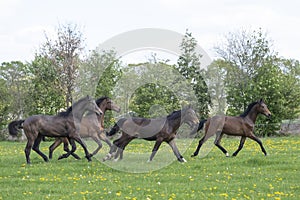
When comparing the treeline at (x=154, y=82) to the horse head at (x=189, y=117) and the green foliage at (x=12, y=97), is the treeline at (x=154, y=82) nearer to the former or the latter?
the green foliage at (x=12, y=97)

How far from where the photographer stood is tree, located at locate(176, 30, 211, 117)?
32959 millimetres

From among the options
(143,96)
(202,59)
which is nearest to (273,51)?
(202,59)

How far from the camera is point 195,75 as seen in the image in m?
33.4

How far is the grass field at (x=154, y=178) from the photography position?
959 cm

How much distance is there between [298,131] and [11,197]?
2611 cm

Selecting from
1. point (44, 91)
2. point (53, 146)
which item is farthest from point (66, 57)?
point (53, 146)

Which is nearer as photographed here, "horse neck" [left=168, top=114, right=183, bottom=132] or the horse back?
the horse back

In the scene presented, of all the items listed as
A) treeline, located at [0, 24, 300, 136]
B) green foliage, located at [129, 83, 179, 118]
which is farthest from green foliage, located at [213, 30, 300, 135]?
green foliage, located at [129, 83, 179, 118]

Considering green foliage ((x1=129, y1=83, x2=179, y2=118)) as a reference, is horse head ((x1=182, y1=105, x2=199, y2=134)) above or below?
below

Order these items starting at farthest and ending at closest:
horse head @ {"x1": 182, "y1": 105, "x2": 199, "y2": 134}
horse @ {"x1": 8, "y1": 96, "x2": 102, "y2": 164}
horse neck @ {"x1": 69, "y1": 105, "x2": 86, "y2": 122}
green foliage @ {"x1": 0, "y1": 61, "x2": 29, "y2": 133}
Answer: green foliage @ {"x1": 0, "y1": 61, "x2": 29, "y2": 133} < horse head @ {"x1": 182, "y1": 105, "x2": 199, "y2": 134} < horse neck @ {"x1": 69, "y1": 105, "x2": 86, "y2": 122} < horse @ {"x1": 8, "y1": 96, "x2": 102, "y2": 164}

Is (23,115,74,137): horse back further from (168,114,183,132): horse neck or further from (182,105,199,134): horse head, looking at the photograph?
(182,105,199,134): horse head

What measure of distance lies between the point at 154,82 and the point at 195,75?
525 cm

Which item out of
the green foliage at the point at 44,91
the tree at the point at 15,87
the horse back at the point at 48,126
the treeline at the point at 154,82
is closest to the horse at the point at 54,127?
the horse back at the point at 48,126

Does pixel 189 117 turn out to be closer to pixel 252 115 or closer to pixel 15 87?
pixel 252 115
